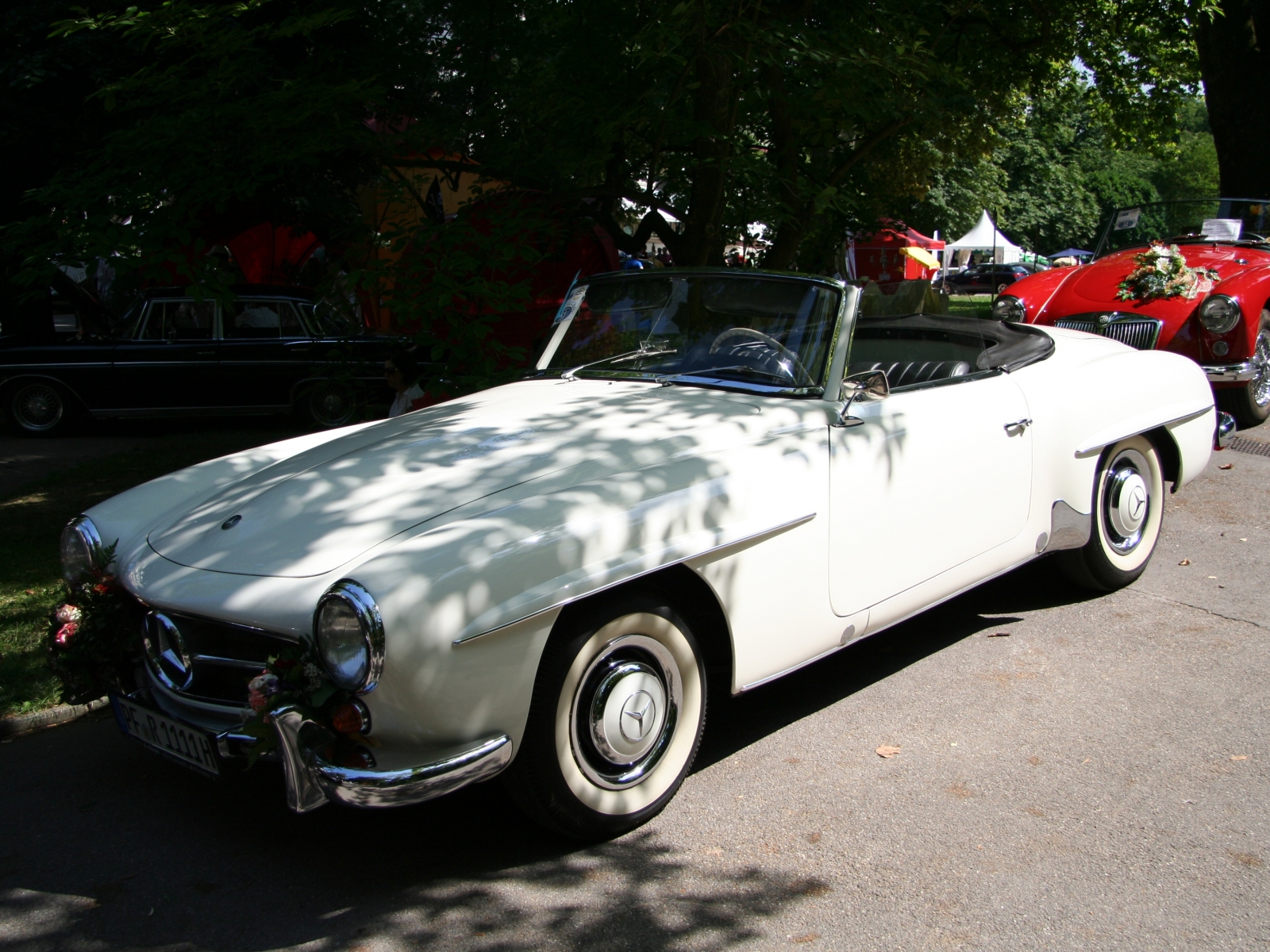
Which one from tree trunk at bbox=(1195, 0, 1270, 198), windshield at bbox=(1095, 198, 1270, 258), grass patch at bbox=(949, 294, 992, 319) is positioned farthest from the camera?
grass patch at bbox=(949, 294, 992, 319)

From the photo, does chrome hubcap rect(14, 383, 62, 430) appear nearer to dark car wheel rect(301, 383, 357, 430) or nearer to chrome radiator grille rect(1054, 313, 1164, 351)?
dark car wheel rect(301, 383, 357, 430)

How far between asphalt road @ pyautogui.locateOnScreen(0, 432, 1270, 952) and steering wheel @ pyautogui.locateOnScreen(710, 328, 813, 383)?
1291 mm

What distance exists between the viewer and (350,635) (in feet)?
8.90

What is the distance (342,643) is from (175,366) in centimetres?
Result: 944

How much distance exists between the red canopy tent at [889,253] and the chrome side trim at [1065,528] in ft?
15.8

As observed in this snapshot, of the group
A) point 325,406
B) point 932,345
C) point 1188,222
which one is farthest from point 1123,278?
point 325,406

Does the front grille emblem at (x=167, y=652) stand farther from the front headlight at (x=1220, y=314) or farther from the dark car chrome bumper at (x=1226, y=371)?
the front headlight at (x=1220, y=314)

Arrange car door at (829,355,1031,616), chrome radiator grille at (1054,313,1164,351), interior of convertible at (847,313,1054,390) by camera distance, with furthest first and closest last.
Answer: chrome radiator grille at (1054,313,1164,351) → interior of convertible at (847,313,1054,390) → car door at (829,355,1031,616)

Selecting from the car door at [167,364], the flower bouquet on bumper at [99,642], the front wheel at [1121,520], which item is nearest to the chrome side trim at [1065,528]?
the front wheel at [1121,520]

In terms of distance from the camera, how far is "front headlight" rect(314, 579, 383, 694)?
8.71ft

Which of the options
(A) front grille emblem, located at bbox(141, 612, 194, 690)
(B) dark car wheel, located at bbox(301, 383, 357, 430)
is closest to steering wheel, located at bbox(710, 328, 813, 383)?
(A) front grille emblem, located at bbox(141, 612, 194, 690)

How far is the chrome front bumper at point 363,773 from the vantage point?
8.80ft

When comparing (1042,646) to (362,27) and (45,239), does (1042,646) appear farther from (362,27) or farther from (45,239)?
(362,27)

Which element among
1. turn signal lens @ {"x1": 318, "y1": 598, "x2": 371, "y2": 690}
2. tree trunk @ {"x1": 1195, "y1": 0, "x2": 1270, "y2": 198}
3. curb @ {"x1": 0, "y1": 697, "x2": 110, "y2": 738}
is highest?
tree trunk @ {"x1": 1195, "y1": 0, "x2": 1270, "y2": 198}
